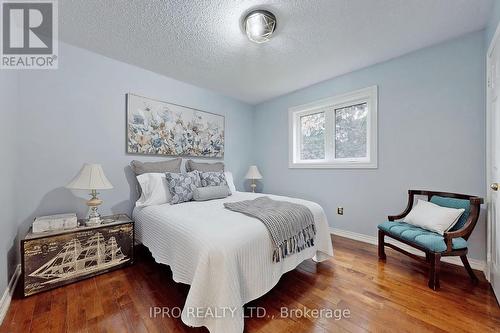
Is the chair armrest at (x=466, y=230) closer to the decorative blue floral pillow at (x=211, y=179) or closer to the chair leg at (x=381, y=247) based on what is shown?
the chair leg at (x=381, y=247)

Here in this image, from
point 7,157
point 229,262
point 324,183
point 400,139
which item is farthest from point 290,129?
point 7,157

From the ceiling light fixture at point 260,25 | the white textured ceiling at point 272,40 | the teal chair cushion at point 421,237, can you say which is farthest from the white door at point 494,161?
the ceiling light fixture at point 260,25

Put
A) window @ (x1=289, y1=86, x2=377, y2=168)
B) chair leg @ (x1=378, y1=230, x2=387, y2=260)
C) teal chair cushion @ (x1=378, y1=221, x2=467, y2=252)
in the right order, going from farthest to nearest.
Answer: window @ (x1=289, y1=86, x2=377, y2=168) → chair leg @ (x1=378, y1=230, x2=387, y2=260) → teal chair cushion @ (x1=378, y1=221, x2=467, y2=252)

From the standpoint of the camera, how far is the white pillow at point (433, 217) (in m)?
1.83

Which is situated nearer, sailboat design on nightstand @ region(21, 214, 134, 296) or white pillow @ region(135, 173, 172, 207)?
sailboat design on nightstand @ region(21, 214, 134, 296)

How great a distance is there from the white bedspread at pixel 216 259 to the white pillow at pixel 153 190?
445 millimetres

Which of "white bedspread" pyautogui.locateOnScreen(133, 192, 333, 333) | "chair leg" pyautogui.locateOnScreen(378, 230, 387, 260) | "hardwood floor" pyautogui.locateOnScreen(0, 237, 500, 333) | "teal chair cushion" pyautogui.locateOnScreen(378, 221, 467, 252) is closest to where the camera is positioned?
"white bedspread" pyautogui.locateOnScreen(133, 192, 333, 333)

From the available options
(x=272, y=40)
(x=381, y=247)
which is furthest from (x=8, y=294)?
(x=381, y=247)

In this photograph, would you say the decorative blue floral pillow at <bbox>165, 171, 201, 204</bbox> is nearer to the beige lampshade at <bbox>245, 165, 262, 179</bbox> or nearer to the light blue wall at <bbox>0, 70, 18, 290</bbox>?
the light blue wall at <bbox>0, 70, 18, 290</bbox>

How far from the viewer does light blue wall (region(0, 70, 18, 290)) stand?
147 centimetres

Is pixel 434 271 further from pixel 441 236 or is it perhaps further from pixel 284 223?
pixel 284 223

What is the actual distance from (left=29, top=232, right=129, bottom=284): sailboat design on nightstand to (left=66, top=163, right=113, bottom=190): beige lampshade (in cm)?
45

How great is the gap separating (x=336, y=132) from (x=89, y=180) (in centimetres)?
325

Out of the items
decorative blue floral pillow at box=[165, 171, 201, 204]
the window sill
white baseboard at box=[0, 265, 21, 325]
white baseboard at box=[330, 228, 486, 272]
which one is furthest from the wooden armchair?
white baseboard at box=[0, 265, 21, 325]
